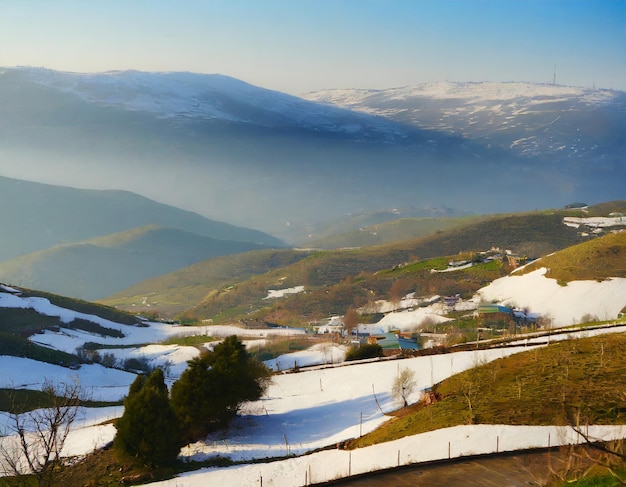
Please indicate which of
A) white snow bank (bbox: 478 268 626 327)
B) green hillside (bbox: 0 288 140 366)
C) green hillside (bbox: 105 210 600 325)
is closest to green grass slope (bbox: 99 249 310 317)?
green hillside (bbox: 105 210 600 325)

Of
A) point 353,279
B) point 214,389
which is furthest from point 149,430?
point 353,279

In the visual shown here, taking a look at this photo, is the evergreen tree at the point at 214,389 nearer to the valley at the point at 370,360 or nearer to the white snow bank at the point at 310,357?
the valley at the point at 370,360

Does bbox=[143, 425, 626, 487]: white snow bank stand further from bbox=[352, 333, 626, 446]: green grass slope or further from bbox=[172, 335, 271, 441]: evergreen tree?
bbox=[172, 335, 271, 441]: evergreen tree

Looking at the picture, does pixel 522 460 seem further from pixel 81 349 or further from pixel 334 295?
pixel 334 295

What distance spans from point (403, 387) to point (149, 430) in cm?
1195

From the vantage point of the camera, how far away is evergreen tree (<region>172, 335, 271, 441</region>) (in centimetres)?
3114

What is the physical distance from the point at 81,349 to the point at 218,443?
134ft

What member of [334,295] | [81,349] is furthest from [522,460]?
[334,295]

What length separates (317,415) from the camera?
34281 millimetres

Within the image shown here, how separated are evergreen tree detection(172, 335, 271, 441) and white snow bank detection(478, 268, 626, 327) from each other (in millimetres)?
40357

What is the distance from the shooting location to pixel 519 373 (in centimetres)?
2947

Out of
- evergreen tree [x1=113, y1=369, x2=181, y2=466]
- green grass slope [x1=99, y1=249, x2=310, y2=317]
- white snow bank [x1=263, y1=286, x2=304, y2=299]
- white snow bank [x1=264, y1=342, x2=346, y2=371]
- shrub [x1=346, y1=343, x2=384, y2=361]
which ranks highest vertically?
evergreen tree [x1=113, y1=369, x2=181, y2=466]

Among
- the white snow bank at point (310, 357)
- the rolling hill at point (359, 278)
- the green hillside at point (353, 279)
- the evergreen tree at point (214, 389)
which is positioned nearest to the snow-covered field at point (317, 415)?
the white snow bank at point (310, 357)

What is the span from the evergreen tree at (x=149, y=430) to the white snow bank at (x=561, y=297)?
4597 centimetres
